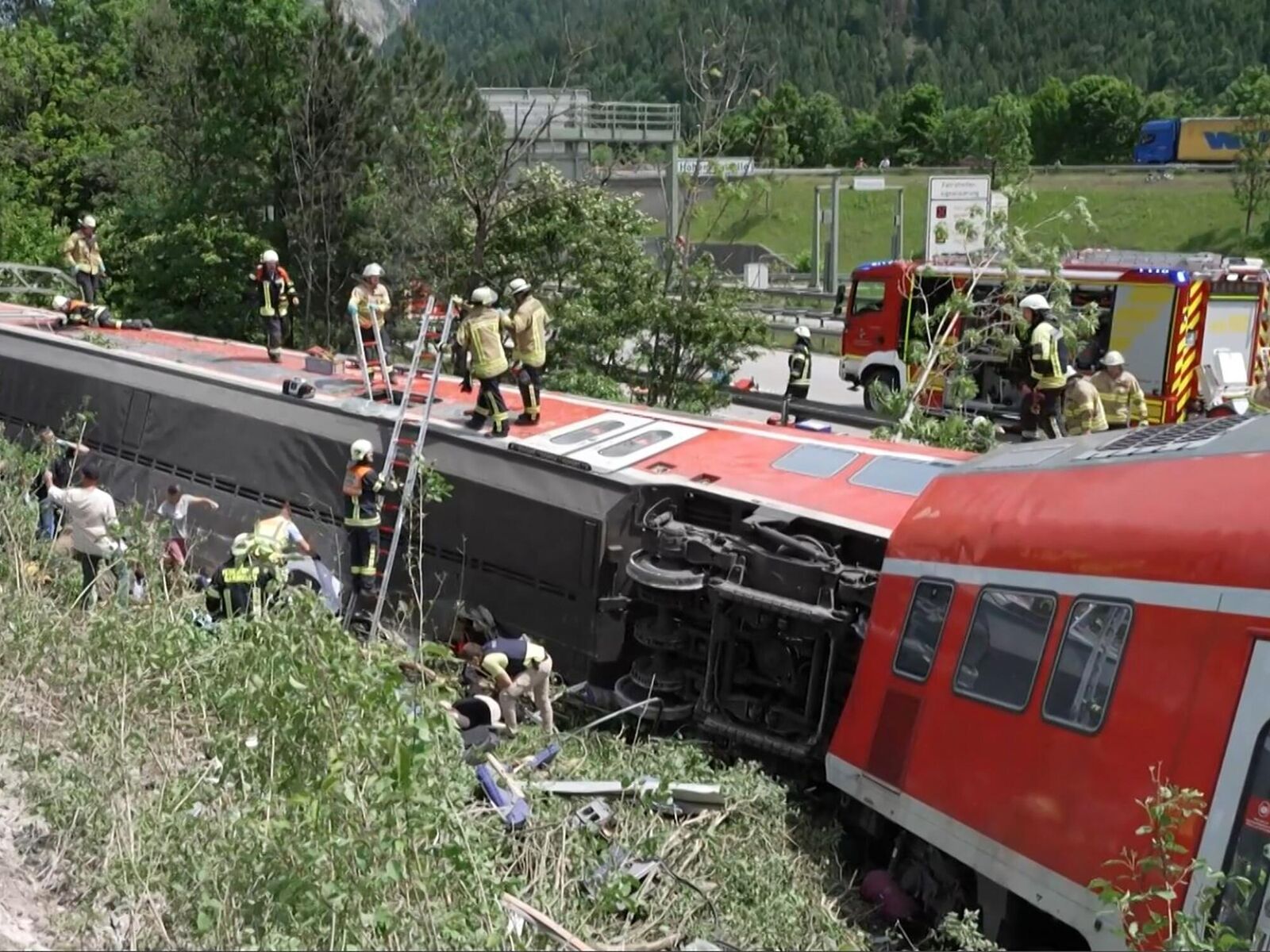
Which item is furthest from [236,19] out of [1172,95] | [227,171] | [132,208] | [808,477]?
[1172,95]

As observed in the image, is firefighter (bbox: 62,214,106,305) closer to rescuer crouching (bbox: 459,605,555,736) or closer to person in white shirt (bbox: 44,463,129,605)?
person in white shirt (bbox: 44,463,129,605)

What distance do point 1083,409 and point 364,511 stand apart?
22.0 ft

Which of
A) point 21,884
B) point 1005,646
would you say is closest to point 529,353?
point 1005,646

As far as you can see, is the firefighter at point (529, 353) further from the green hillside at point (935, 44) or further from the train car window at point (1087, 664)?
the green hillside at point (935, 44)

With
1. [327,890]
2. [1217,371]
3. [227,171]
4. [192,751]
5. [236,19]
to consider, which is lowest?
[1217,371]

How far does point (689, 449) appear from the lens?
987 centimetres

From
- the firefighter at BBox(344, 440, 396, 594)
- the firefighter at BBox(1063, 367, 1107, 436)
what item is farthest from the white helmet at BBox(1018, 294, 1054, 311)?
the firefighter at BBox(344, 440, 396, 594)

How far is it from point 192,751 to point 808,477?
4.48 m

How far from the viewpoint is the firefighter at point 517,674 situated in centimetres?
836

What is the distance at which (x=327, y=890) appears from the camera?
14.2ft

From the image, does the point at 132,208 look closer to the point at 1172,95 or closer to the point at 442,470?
the point at 442,470

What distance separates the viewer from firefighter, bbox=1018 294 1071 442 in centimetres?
1237

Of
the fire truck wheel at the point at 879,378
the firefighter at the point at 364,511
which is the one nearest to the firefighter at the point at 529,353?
the firefighter at the point at 364,511

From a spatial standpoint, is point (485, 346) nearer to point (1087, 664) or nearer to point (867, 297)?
point (1087, 664)
